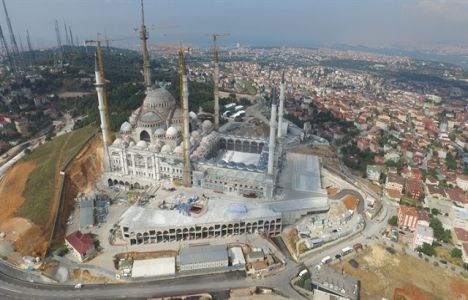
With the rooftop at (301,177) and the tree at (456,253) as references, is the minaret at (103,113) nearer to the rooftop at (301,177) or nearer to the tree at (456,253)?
the rooftop at (301,177)

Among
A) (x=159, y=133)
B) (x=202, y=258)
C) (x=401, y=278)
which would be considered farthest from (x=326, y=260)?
(x=159, y=133)

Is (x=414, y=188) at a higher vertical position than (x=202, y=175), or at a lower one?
lower

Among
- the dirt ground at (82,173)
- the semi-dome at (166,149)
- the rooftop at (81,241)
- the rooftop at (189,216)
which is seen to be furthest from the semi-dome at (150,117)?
the rooftop at (81,241)

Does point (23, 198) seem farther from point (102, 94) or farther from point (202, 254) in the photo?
point (202, 254)

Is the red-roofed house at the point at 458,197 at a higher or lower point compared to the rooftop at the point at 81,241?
lower

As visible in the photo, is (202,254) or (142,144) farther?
(142,144)

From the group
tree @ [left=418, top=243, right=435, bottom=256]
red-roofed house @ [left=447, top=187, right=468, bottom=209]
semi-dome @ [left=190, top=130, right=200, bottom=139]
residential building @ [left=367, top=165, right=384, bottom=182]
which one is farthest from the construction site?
red-roofed house @ [left=447, top=187, right=468, bottom=209]

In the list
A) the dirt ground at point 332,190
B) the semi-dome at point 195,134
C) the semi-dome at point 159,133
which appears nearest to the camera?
the dirt ground at point 332,190

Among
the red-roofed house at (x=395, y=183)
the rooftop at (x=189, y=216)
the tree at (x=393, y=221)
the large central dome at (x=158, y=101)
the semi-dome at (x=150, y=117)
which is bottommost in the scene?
the tree at (x=393, y=221)
